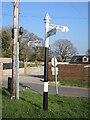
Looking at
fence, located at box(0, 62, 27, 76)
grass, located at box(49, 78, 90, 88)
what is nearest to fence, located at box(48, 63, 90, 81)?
grass, located at box(49, 78, 90, 88)

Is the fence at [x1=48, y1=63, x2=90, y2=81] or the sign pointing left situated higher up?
the sign pointing left

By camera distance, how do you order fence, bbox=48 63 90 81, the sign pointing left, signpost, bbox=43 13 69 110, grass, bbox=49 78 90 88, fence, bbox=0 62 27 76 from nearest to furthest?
the sign pointing left → signpost, bbox=43 13 69 110 → grass, bbox=49 78 90 88 → fence, bbox=48 63 90 81 → fence, bbox=0 62 27 76

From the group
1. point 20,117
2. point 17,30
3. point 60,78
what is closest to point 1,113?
point 20,117

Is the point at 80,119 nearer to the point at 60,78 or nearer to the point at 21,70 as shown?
the point at 60,78

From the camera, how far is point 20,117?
6.26 metres

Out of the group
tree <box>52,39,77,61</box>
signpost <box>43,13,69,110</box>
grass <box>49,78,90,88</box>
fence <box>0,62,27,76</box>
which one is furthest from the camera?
tree <box>52,39,77,61</box>

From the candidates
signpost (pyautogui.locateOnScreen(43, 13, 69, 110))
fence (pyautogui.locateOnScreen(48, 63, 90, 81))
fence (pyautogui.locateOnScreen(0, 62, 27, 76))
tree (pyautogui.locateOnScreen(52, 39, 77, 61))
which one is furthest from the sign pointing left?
tree (pyautogui.locateOnScreen(52, 39, 77, 61))

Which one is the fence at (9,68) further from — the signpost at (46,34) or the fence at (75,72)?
the signpost at (46,34)

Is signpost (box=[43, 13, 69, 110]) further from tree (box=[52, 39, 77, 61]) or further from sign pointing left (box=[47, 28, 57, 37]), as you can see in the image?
tree (box=[52, 39, 77, 61])

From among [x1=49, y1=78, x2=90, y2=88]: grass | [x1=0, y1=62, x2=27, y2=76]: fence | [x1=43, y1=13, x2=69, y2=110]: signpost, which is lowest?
[x1=49, y1=78, x2=90, y2=88]: grass

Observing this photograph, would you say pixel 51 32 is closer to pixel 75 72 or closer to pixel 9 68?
pixel 75 72

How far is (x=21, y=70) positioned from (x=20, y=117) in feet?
121

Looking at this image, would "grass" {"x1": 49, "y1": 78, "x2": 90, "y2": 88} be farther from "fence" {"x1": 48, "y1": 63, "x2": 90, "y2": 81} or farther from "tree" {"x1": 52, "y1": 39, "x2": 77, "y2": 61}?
"tree" {"x1": 52, "y1": 39, "x2": 77, "y2": 61}

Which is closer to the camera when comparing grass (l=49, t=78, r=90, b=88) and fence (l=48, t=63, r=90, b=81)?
grass (l=49, t=78, r=90, b=88)
